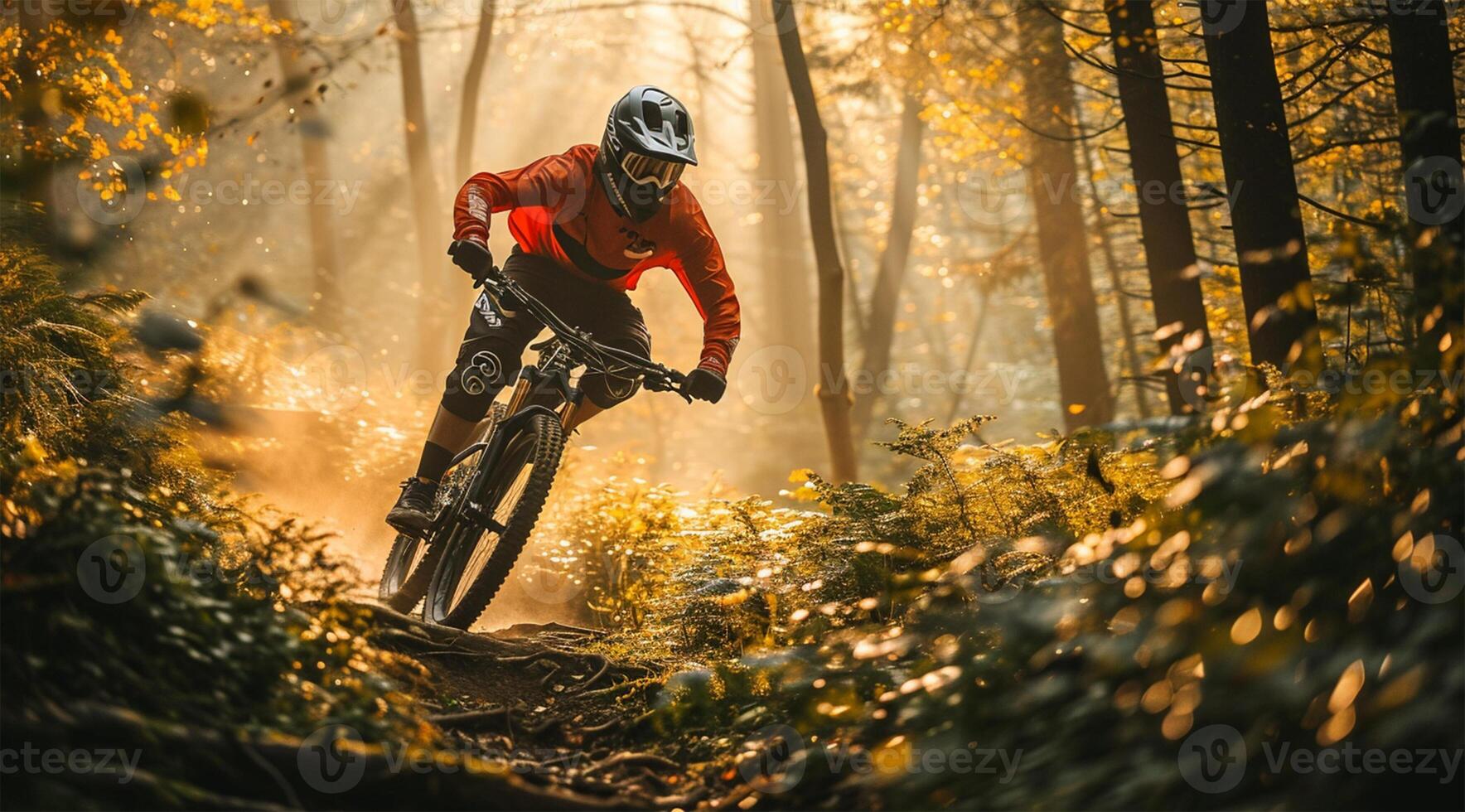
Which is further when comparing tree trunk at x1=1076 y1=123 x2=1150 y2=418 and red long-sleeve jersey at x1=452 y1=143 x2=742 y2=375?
tree trunk at x1=1076 y1=123 x2=1150 y2=418

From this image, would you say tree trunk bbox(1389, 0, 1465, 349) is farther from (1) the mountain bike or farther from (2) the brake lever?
(2) the brake lever

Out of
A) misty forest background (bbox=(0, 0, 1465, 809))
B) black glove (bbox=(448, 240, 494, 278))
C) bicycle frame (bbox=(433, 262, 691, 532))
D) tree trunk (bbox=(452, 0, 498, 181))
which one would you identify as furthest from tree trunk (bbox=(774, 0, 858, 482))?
tree trunk (bbox=(452, 0, 498, 181))

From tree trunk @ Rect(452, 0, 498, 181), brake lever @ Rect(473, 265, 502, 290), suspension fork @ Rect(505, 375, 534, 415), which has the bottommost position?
suspension fork @ Rect(505, 375, 534, 415)

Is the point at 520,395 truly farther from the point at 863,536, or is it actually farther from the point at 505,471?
the point at 863,536

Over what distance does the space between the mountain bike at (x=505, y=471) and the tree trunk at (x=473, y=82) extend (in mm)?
15305

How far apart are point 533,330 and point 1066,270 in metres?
9.96

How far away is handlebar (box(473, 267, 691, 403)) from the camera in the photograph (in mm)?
6004

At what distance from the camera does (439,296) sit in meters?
23.9

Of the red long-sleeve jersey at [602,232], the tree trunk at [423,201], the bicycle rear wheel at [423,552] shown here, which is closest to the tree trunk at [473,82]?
the tree trunk at [423,201]

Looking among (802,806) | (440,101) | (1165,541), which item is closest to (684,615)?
(802,806)

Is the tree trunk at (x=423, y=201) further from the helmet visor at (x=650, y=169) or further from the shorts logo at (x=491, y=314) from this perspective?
the helmet visor at (x=650, y=169)

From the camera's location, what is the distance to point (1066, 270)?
14883 mm

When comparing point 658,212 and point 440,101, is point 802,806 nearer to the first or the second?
point 658,212

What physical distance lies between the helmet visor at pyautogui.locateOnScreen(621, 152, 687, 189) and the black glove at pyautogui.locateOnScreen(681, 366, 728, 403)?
3.41ft
